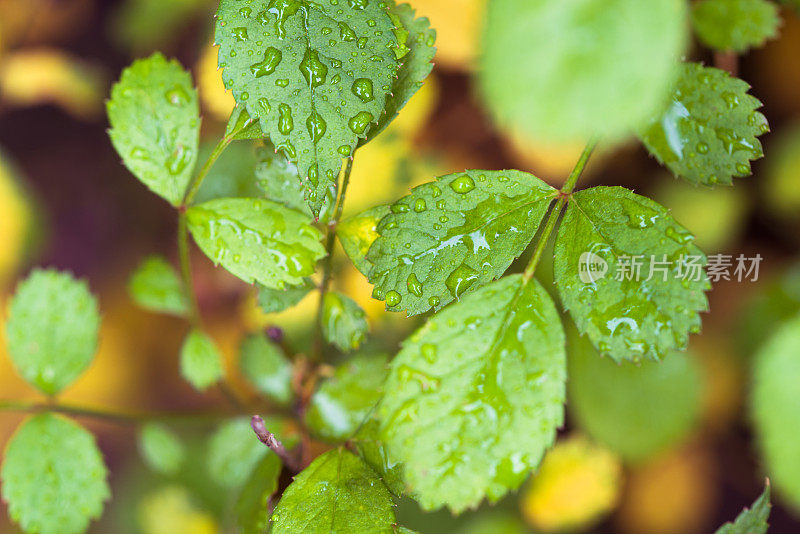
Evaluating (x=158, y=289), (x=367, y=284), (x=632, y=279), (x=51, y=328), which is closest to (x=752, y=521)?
(x=632, y=279)

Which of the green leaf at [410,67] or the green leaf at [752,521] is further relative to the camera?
the green leaf at [752,521]

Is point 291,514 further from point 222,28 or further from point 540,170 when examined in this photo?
point 540,170

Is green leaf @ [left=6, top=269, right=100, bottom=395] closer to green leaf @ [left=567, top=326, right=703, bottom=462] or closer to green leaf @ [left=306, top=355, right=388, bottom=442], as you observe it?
green leaf @ [left=306, top=355, right=388, bottom=442]

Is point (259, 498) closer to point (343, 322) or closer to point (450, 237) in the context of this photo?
point (343, 322)

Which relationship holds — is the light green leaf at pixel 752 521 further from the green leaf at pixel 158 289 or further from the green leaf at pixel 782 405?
the green leaf at pixel 158 289

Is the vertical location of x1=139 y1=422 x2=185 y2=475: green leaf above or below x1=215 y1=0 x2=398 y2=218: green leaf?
below

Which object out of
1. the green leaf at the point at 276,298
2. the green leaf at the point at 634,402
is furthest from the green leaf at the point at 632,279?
the green leaf at the point at 634,402

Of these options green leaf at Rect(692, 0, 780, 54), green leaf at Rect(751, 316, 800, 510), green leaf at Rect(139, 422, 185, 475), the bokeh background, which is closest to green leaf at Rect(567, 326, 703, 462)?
the bokeh background
